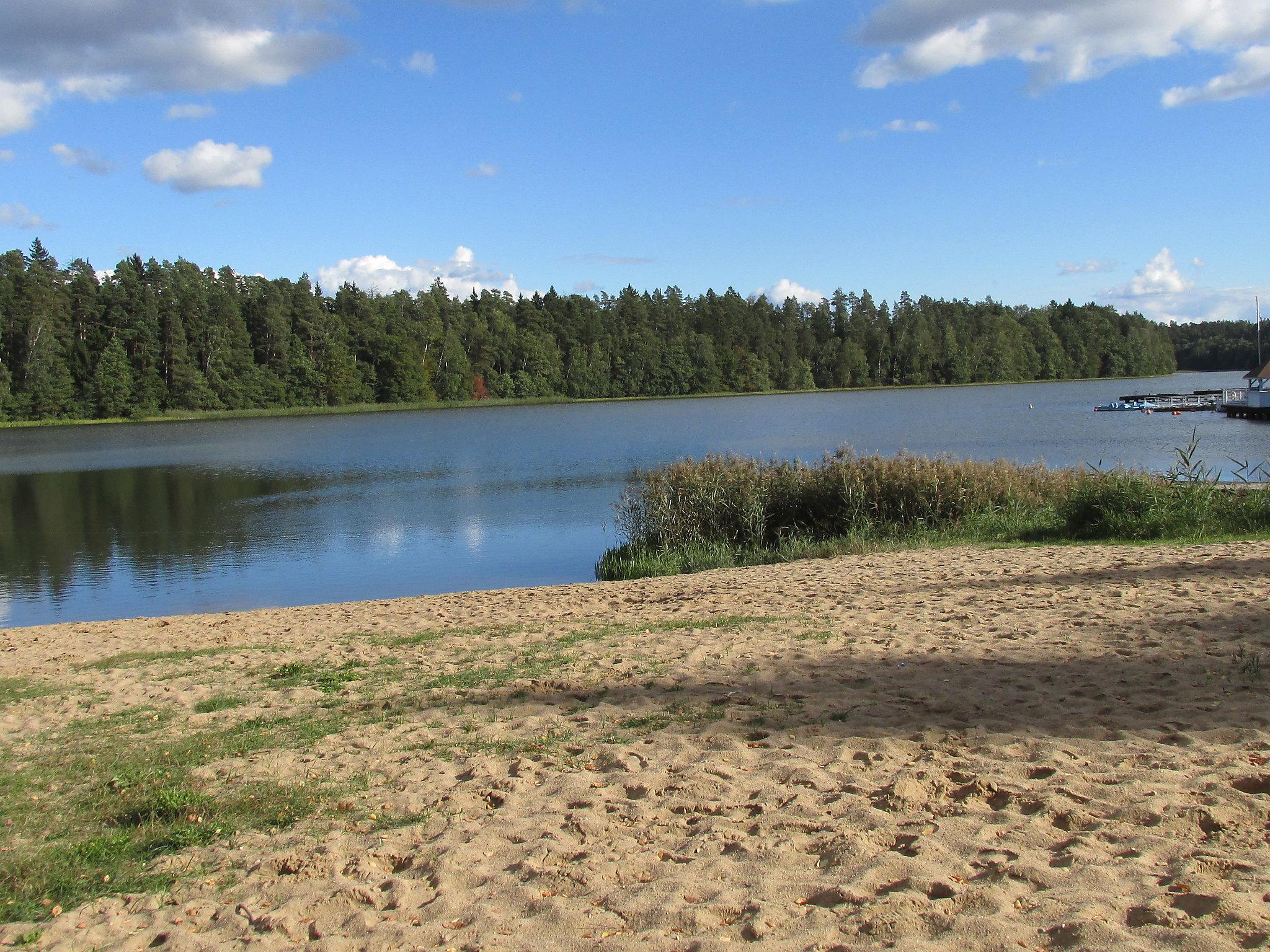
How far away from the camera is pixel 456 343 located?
114 metres

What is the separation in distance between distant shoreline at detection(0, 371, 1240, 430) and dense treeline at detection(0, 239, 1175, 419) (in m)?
0.96

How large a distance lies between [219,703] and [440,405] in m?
104

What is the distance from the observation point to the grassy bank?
1549 centimetres

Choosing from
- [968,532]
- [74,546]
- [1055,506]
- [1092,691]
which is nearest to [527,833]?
[1092,691]

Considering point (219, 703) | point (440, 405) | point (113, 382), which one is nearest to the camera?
point (219, 703)

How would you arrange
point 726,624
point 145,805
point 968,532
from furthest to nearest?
point 968,532 → point 726,624 → point 145,805

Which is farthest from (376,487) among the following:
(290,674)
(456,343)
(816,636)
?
(456,343)

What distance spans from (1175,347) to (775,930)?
20061 cm

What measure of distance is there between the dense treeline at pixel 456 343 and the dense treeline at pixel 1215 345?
9.53 m

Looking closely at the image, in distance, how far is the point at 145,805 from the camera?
545cm

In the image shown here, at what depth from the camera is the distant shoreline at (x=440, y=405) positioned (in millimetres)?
90375

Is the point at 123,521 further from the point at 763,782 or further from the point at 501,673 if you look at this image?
the point at 763,782

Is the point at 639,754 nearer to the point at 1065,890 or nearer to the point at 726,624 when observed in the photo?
the point at 1065,890

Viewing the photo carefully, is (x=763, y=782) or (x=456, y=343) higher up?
(x=456, y=343)
